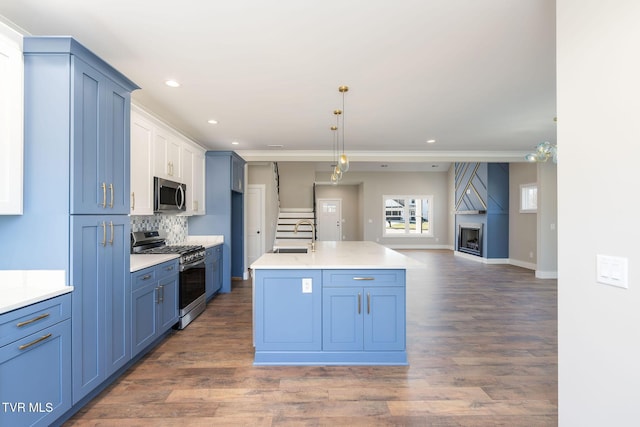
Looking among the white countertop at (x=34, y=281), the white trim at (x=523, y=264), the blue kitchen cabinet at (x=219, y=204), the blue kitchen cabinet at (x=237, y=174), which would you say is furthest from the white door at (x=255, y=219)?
the white trim at (x=523, y=264)

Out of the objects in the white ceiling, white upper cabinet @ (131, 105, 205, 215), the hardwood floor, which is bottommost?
the hardwood floor

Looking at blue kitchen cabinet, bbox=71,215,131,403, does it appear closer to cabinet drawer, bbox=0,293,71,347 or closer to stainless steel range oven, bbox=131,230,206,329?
cabinet drawer, bbox=0,293,71,347

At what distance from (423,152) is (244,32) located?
4799 mm

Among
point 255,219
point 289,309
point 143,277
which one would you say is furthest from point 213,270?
point 289,309

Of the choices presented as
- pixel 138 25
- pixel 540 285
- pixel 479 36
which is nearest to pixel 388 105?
pixel 479 36

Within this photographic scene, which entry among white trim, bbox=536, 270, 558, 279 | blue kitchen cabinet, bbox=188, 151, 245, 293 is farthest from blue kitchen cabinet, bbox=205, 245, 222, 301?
→ white trim, bbox=536, 270, 558, 279

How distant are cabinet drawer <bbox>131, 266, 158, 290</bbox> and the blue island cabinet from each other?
3.40 feet

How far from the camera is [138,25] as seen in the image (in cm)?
207

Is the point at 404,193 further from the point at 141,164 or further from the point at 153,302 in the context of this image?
the point at 153,302

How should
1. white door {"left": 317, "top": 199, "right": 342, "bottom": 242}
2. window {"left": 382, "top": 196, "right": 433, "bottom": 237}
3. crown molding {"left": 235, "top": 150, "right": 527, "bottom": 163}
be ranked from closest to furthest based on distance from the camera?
crown molding {"left": 235, "top": 150, "right": 527, "bottom": 163} → window {"left": 382, "top": 196, "right": 433, "bottom": 237} → white door {"left": 317, "top": 199, "right": 342, "bottom": 242}

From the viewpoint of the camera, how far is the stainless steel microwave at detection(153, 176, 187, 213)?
3.64 metres

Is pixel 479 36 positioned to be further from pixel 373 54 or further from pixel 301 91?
pixel 301 91

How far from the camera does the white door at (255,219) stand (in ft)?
23.3

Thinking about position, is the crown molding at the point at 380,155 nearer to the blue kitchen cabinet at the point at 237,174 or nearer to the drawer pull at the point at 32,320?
the blue kitchen cabinet at the point at 237,174
